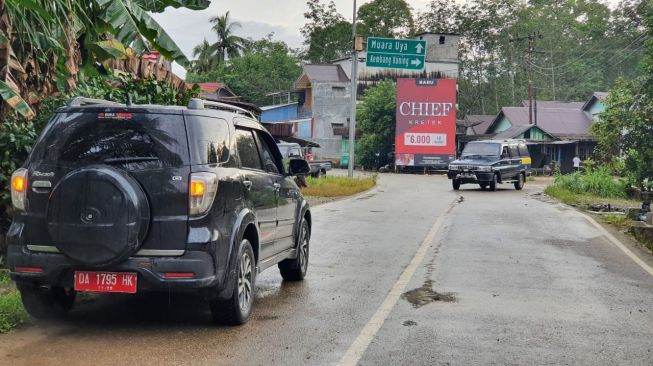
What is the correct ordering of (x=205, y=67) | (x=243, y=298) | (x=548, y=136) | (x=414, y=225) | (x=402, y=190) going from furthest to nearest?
(x=205, y=67) → (x=548, y=136) → (x=402, y=190) → (x=414, y=225) → (x=243, y=298)

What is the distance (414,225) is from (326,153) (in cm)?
5056

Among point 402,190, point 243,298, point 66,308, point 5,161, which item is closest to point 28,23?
point 5,161

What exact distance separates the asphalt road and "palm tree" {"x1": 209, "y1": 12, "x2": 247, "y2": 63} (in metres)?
67.5

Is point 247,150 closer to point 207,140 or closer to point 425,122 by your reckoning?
point 207,140

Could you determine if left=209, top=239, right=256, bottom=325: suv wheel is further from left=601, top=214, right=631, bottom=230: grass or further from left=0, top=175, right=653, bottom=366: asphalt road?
left=601, top=214, right=631, bottom=230: grass

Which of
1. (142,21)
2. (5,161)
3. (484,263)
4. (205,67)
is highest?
(205,67)

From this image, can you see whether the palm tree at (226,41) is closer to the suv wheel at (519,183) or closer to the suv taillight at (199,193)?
the suv wheel at (519,183)

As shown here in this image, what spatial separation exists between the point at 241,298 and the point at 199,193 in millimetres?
1200

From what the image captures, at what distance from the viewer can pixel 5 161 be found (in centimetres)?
880

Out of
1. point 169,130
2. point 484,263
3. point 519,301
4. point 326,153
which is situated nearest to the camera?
point 169,130

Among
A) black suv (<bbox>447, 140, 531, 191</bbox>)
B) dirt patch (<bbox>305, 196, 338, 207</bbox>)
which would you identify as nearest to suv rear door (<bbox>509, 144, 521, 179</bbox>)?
black suv (<bbox>447, 140, 531, 191</bbox>)

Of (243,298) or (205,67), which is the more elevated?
(205,67)

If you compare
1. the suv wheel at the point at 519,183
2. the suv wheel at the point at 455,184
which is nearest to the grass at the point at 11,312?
the suv wheel at the point at 455,184

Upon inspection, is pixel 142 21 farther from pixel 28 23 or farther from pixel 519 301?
pixel 519 301
